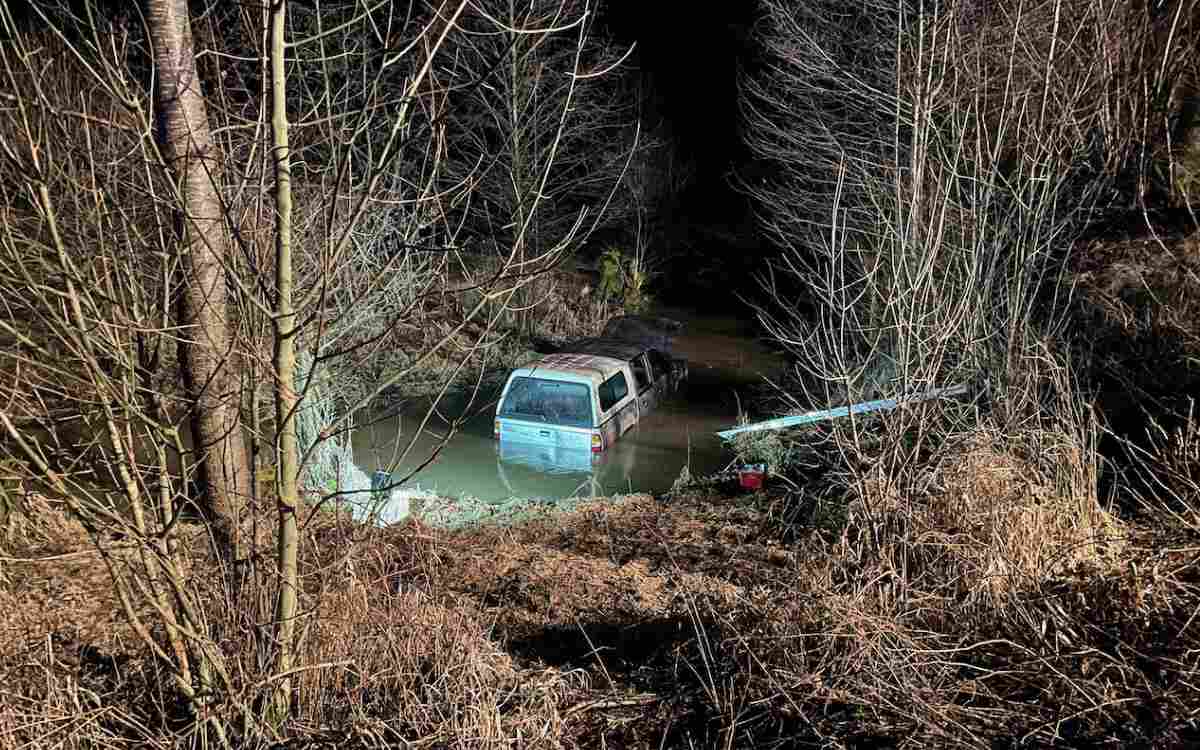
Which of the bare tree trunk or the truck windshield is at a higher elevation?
the bare tree trunk

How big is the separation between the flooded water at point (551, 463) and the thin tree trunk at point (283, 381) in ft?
15.9

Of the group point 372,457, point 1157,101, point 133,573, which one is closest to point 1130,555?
point 133,573

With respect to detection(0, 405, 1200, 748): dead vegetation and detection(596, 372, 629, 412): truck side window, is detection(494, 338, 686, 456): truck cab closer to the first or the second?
detection(596, 372, 629, 412): truck side window

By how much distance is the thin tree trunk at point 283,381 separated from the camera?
3.09m

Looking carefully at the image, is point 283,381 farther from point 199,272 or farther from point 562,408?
point 562,408

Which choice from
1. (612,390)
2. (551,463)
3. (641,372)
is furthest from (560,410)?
(641,372)

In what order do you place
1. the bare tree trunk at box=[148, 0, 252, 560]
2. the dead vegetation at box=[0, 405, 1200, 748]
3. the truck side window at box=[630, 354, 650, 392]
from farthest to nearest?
the truck side window at box=[630, 354, 650, 392] → the bare tree trunk at box=[148, 0, 252, 560] → the dead vegetation at box=[0, 405, 1200, 748]

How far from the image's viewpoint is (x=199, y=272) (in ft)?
14.7

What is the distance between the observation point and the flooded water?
10930 mm

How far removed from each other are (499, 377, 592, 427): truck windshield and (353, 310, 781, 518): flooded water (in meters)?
0.50

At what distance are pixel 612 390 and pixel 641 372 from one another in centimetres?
123

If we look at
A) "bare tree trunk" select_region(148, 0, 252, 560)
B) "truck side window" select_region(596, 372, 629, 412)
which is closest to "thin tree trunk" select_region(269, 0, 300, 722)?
"bare tree trunk" select_region(148, 0, 252, 560)

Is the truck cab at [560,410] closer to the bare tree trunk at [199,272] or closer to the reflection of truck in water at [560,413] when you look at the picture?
the reflection of truck in water at [560,413]

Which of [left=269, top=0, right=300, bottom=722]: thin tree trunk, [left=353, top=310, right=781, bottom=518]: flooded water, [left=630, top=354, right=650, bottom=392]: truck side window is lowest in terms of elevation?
[left=353, top=310, right=781, bottom=518]: flooded water
